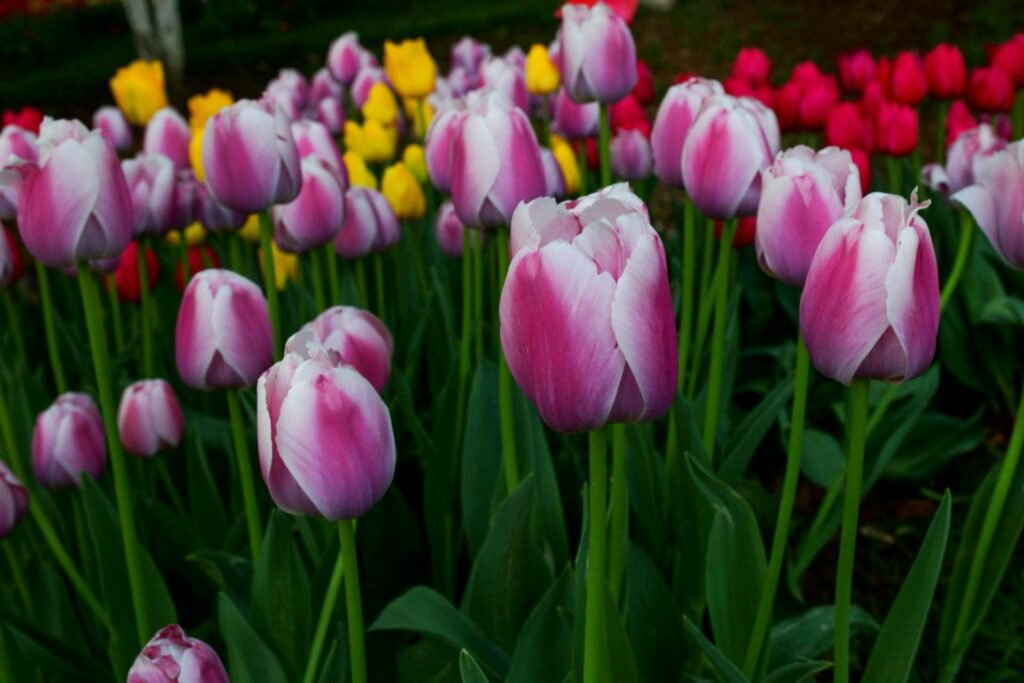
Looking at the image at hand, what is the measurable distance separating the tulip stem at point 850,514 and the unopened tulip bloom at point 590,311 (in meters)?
0.25

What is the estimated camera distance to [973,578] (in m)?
1.42

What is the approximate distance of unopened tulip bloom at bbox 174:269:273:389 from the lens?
4.55 ft

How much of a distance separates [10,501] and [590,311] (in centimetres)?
94

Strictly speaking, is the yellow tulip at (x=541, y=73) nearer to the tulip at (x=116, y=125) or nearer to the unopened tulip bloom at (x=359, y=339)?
the tulip at (x=116, y=125)

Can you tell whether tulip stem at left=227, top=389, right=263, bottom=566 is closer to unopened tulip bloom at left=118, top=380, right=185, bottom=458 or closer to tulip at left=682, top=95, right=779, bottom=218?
unopened tulip bloom at left=118, top=380, right=185, bottom=458

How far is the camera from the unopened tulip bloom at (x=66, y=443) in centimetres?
160

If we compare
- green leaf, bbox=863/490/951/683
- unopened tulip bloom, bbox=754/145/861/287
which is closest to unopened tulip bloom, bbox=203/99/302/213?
unopened tulip bloom, bbox=754/145/861/287

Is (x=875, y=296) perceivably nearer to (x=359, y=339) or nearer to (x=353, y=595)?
(x=353, y=595)

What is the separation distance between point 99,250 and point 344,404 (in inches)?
20.2

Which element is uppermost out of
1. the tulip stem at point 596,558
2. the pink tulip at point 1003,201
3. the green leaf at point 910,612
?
the pink tulip at point 1003,201

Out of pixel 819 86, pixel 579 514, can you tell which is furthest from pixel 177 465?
pixel 819 86

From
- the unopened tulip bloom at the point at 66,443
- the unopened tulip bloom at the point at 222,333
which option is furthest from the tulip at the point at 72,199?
the unopened tulip bloom at the point at 66,443

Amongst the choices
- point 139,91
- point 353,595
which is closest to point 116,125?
point 139,91

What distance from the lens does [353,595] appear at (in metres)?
1.05
